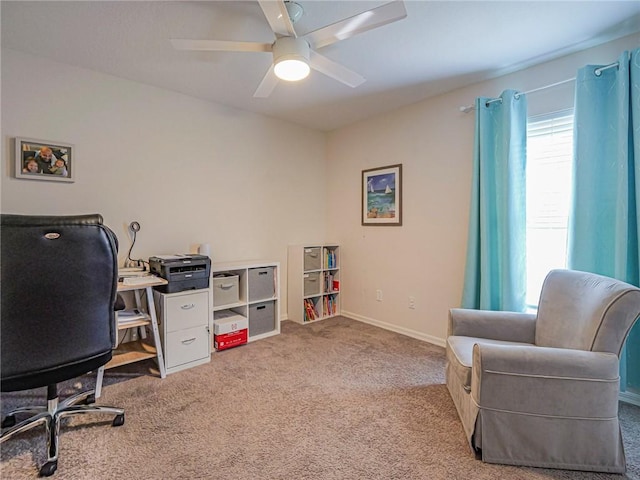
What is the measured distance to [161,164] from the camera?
9.61ft

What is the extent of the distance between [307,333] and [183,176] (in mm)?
2033

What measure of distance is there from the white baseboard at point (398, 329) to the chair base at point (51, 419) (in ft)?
8.45


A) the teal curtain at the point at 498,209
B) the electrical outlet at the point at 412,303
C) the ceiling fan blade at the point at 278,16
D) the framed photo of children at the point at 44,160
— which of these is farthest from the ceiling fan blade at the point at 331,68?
the electrical outlet at the point at 412,303

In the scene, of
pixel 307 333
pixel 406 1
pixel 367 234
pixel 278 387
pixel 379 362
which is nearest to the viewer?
pixel 406 1

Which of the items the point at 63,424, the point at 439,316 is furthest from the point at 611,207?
the point at 63,424

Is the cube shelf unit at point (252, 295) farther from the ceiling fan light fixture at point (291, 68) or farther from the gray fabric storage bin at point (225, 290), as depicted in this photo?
the ceiling fan light fixture at point (291, 68)

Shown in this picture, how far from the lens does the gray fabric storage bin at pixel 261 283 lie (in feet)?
10.4

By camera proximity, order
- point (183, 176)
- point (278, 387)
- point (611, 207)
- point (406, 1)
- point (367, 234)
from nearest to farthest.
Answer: point (406, 1)
point (611, 207)
point (278, 387)
point (183, 176)
point (367, 234)

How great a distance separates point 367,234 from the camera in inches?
149

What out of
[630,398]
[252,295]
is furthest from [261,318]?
[630,398]

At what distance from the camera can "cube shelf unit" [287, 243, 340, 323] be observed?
3.74 meters

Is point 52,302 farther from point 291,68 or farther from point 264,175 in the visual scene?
point 264,175

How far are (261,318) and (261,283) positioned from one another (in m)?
0.36

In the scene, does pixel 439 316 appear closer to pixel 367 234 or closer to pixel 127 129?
pixel 367 234
